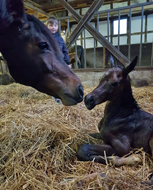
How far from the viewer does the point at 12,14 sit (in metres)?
0.97

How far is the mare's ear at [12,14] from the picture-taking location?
90 centimetres

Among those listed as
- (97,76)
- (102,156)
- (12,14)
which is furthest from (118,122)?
(97,76)

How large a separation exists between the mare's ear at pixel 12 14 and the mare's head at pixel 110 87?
2.43 feet

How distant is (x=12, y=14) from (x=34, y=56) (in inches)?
11.0

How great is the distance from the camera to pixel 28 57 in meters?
1.03

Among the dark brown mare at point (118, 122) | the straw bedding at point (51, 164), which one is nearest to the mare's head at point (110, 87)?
the dark brown mare at point (118, 122)

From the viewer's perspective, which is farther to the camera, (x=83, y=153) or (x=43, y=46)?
(x=83, y=153)

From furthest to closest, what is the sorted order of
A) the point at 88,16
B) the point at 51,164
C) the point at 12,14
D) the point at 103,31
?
1. the point at 103,31
2. the point at 88,16
3. the point at 51,164
4. the point at 12,14

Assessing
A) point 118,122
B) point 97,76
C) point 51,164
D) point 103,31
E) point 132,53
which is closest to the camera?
point 51,164

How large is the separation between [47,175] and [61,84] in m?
0.69

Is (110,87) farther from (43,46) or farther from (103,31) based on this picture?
(103,31)

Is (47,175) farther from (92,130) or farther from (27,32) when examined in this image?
(27,32)

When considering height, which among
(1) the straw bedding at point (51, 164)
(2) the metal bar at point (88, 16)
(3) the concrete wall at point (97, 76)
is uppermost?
(2) the metal bar at point (88, 16)

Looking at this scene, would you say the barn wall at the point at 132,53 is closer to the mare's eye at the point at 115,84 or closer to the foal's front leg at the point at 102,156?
the mare's eye at the point at 115,84
